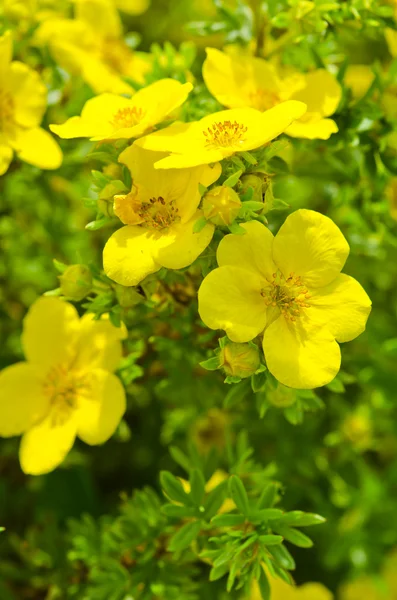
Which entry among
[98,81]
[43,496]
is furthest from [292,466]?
[98,81]

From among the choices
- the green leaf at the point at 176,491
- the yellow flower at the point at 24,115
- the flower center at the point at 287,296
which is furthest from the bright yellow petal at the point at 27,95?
the green leaf at the point at 176,491

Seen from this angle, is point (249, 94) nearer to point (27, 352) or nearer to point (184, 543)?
point (27, 352)

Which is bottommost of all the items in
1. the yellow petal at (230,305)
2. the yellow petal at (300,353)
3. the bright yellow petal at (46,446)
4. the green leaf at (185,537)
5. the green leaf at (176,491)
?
the green leaf at (185,537)

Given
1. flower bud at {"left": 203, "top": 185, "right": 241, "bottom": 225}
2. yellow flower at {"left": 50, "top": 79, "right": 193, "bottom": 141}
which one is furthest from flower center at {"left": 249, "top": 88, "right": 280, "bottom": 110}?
flower bud at {"left": 203, "top": 185, "right": 241, "bottom": 225}

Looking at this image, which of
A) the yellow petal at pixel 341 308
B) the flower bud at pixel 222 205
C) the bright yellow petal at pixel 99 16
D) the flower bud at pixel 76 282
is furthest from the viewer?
the bright yellow petal at pixel 99 16

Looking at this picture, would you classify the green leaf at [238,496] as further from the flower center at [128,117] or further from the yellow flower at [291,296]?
the flower center at [128,117]
